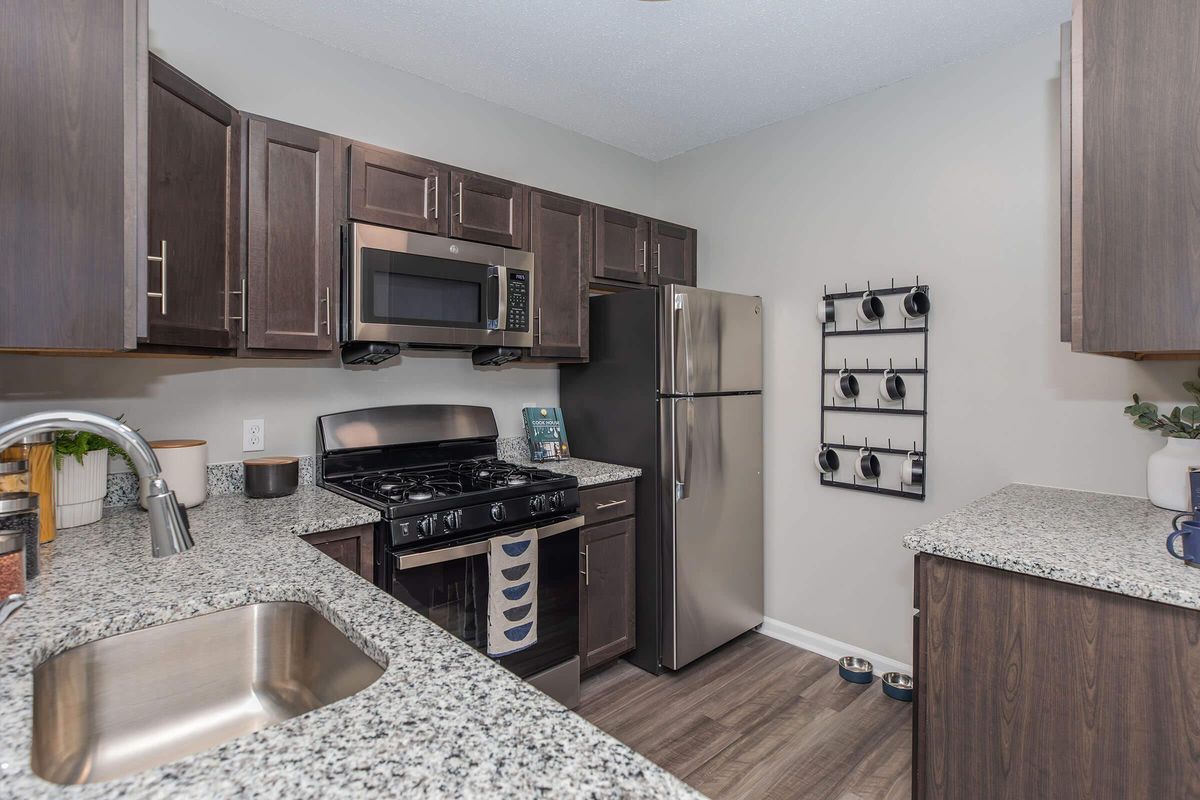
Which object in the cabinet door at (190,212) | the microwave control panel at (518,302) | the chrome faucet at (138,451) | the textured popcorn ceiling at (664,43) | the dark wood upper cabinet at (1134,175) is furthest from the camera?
the microwave control panel at (518,302)

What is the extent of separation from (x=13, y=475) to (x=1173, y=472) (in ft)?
10.1

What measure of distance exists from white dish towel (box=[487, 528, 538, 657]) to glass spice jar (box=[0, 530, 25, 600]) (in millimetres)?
1275

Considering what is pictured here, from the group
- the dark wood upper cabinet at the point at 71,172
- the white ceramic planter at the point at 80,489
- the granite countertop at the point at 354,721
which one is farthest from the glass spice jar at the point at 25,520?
the white ceramic planter at the point at 80,489

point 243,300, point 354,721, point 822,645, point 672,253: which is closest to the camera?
point 354,721

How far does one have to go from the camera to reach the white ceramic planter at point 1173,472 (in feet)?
6.05

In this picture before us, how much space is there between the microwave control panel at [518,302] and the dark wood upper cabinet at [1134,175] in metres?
1.88

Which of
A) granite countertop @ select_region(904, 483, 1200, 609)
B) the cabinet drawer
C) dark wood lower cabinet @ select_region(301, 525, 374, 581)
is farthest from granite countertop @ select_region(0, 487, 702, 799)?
the cabinet drawer

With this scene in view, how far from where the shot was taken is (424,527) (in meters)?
2.05

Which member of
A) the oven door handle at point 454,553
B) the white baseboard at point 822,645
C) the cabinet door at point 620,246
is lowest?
the white baseboard at point 822,645

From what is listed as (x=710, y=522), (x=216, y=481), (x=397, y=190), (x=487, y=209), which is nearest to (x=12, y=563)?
(x=216, y=481)

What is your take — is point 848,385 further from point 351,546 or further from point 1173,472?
point 351,546

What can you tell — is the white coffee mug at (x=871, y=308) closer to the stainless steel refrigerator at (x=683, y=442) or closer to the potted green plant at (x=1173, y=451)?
the stainless steel refrigerator at (x=683, y=442)

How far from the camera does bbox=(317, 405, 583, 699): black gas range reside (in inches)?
80.7

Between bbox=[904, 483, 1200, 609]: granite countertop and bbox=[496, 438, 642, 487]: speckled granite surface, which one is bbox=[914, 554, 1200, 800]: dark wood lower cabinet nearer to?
bbox=[904, 483, 1200, 609]: granite countertop
